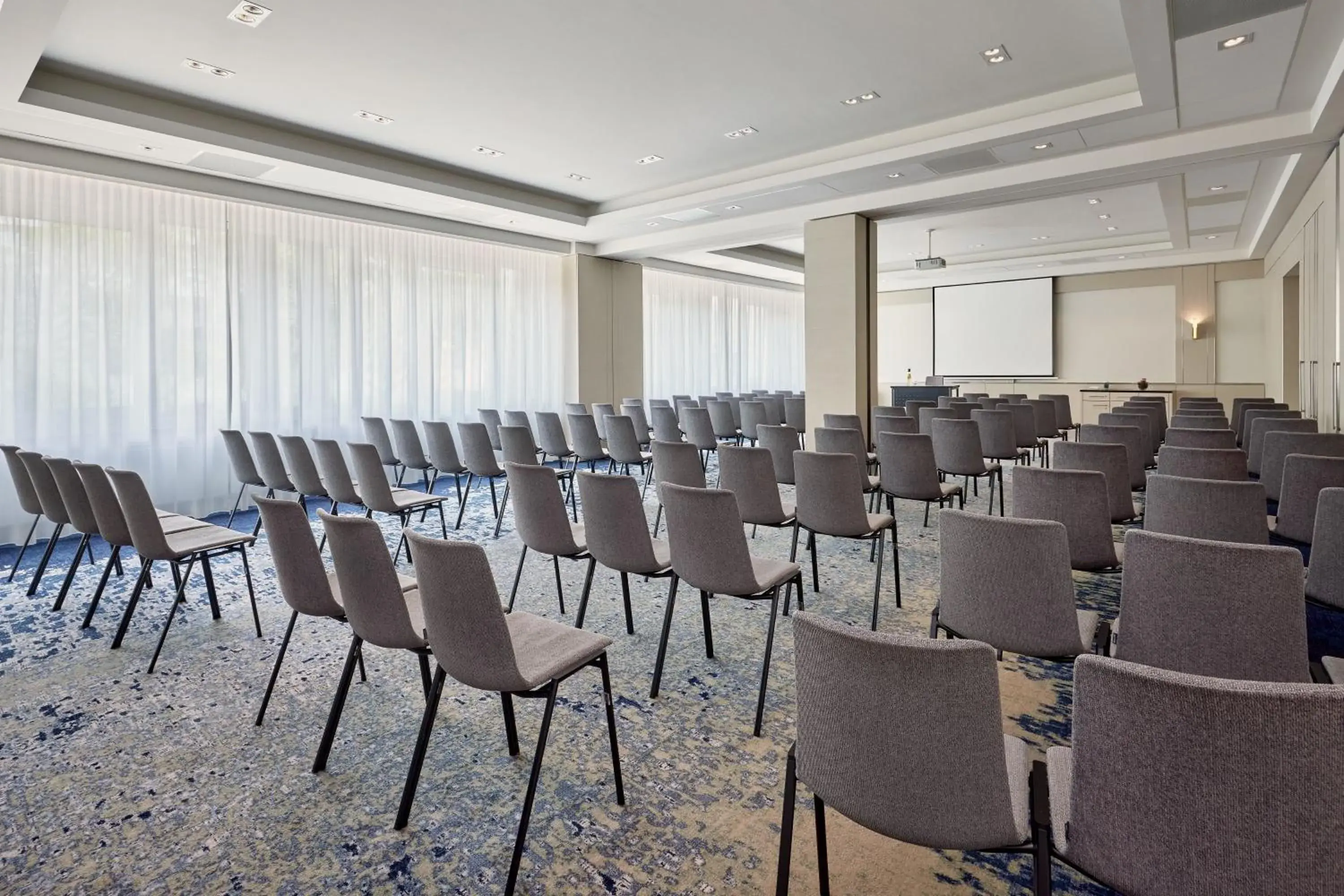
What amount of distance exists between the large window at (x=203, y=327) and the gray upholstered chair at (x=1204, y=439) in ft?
24.2

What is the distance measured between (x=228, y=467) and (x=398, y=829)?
19.9 ft

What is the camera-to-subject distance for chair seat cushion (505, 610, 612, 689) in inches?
78.7

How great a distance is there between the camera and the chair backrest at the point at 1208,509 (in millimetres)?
2607

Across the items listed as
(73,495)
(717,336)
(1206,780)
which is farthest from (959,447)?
(717,336)

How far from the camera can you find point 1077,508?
115 inches

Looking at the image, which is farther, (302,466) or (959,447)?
(959,447)

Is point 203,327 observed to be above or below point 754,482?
above

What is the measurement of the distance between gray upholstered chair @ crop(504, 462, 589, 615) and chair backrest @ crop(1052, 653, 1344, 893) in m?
2.35

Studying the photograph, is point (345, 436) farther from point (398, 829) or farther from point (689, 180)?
point (398, 829)

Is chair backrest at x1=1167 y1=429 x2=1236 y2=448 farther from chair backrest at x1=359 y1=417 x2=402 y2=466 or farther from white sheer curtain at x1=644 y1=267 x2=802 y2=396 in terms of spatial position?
white sheer curtain at x1=644 y1=267 x2=802 y2=396

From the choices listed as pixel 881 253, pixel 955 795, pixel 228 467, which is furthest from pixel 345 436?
pixel 881 253

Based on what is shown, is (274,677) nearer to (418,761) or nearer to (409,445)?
(418,761)

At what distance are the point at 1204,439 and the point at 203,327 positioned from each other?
26.1 ft

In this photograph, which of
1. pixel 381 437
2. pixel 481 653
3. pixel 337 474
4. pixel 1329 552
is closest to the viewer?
pixel 481 653
